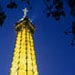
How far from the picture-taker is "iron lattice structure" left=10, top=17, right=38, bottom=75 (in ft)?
136

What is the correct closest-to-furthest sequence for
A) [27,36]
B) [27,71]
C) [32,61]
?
[27,71], [32,61], [27,36]

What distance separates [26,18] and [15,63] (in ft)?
25.0

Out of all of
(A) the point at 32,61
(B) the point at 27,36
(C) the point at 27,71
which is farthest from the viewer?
(B) the point at 27,36

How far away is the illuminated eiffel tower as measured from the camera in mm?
41375

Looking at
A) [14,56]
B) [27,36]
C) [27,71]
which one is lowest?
[27,71]

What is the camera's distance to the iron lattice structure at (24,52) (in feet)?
136

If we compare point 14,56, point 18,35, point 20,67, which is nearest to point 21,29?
point 18,35

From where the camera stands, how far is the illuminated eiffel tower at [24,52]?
4138cm

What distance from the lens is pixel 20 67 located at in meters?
41.8

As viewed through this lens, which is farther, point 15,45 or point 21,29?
point 21,29

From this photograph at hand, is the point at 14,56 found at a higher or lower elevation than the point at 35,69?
higher

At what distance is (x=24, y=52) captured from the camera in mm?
44875

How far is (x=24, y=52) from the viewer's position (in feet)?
147

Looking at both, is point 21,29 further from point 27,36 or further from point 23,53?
point 23,53
